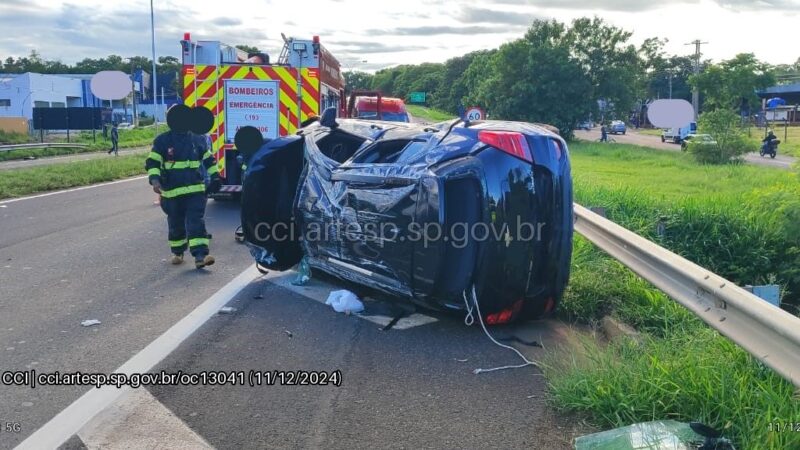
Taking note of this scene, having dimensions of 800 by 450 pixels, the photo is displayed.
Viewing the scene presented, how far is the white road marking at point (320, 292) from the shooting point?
548cm

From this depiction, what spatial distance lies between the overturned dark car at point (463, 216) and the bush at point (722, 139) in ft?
57.3

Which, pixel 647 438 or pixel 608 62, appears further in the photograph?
pixel 608 62

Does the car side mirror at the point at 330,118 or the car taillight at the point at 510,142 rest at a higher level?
the car side mirror at the point at 330,118

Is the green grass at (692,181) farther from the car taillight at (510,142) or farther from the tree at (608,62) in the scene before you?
the tree at (608,62)

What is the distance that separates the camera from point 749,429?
10.2ft

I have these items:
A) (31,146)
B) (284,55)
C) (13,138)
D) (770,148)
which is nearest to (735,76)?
(770,148)

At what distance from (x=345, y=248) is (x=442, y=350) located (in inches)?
54.2

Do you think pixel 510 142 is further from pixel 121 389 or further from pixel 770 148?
pixel 770 148

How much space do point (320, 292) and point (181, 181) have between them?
7.28ft

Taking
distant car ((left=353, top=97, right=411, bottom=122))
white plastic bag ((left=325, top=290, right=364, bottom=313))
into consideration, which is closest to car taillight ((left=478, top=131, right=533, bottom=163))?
white plastic bag ((left=325, top=290, right=364, bottom=313))

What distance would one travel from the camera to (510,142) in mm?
4867

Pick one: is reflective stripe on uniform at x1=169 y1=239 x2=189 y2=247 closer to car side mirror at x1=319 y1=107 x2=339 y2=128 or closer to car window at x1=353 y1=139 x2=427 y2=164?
car side mirror at x1=319 y1=107 x2=339 y2=128

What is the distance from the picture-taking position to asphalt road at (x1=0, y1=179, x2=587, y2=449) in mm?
3574

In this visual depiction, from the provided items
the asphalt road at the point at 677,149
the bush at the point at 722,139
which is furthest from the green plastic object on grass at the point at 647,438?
the bush at the point at 722,139
